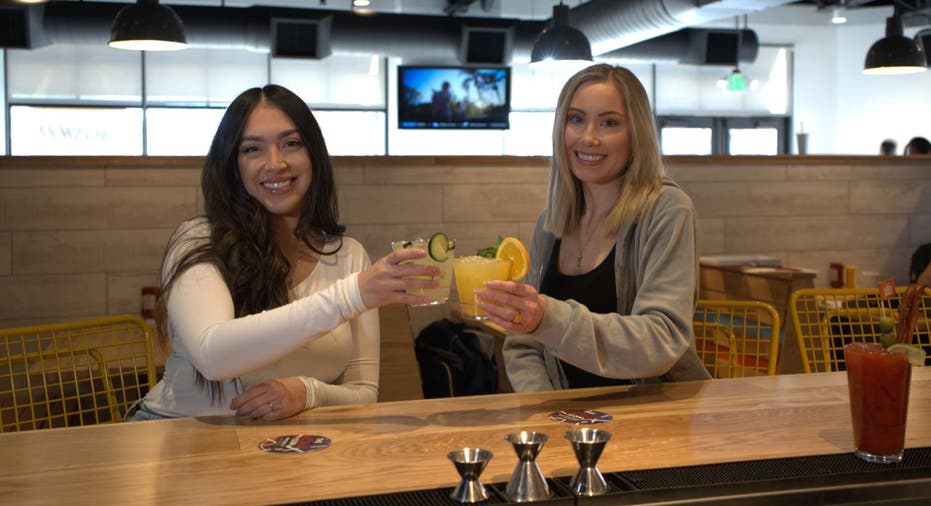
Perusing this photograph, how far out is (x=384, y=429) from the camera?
1.63m

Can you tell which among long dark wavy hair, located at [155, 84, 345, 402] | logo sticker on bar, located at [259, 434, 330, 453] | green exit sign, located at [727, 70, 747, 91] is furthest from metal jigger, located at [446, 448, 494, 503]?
green exit sign, located at [727, 70, 747, 91]

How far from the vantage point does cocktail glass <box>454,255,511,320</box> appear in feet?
5.80

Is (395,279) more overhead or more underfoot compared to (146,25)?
more underfoot

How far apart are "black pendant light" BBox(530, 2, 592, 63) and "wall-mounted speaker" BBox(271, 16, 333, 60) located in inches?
98.7

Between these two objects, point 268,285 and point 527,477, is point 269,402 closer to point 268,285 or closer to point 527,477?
point 268,285

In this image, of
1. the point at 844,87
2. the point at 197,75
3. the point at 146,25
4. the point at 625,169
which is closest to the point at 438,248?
the point at 625,169

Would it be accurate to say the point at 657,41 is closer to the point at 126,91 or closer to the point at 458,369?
the point at 126,91

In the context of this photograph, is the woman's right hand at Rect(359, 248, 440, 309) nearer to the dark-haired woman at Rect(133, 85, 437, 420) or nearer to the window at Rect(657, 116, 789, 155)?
the dark-haired woman at Rect(133, 85, 437, 420)

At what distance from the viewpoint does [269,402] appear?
1732mm

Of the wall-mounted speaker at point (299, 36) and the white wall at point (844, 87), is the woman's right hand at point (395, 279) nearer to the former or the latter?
the wall-mounted speaker at point (299, 36)

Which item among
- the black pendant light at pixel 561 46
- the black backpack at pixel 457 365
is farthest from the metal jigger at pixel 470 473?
the black pendant light at pixel 561 46

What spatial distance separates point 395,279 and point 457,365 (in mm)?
2716

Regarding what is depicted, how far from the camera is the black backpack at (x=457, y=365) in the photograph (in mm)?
4328

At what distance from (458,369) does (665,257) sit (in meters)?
2.43
